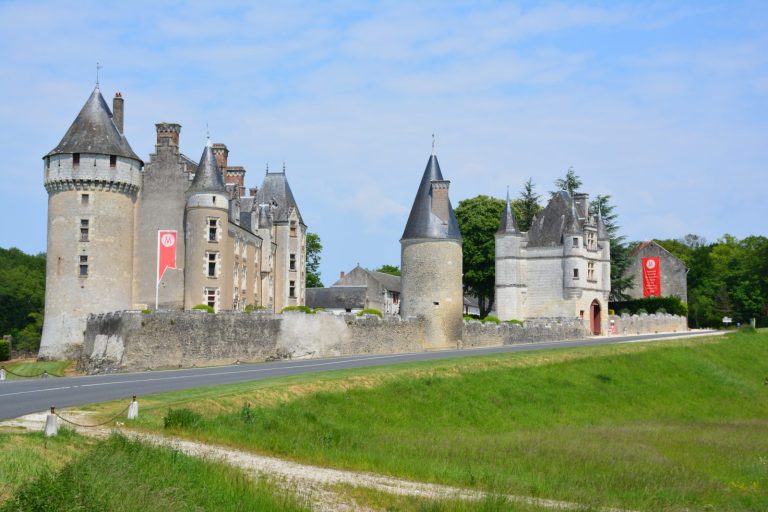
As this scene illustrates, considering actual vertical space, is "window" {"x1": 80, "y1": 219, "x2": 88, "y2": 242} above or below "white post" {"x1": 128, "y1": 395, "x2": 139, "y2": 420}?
above

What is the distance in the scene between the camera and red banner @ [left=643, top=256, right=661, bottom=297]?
265 ft

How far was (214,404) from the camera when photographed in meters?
22.1

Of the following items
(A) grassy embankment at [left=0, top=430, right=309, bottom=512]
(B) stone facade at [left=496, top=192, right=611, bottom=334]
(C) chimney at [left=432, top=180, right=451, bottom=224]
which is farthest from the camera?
(B) stone facade at [left=496, top=192, right=611, bottom=334]

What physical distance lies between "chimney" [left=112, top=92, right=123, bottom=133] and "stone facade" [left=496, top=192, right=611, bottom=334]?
27.8 m

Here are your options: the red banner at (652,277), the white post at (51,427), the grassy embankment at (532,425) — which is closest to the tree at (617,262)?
the red banner at (652,277)

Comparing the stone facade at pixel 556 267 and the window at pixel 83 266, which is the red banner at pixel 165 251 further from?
the stone facade at pixel 556 267

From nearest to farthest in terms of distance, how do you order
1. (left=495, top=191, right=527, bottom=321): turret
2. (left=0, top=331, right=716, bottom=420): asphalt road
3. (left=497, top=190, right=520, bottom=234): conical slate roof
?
(left=0, top=331, right=716, bottom=420): asphalt road, (left=495, top=191, right=527, bottom=321): turret, (left=497, top=190, right=520, bottom=234): conical slate roof

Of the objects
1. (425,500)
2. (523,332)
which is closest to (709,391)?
(523,332)

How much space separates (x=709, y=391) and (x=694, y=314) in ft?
172

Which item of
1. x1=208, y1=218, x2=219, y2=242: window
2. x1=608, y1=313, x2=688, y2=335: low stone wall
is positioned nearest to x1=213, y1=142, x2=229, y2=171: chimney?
x1=208, y1=218, x2=219, y2=242: window

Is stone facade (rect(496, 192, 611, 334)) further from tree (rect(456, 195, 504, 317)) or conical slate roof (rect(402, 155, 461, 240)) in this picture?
conical slate roof (rect(402, 155, 461, 240))

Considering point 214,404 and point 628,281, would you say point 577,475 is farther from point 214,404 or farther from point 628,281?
point 628,281

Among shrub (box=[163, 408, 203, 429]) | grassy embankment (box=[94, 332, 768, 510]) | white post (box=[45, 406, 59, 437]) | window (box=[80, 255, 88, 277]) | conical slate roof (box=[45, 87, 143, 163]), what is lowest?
grassy embankment (box=[94, 332, 768, 510])

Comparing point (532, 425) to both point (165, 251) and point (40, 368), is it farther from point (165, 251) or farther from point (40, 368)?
point (40, 368)
